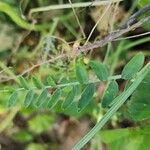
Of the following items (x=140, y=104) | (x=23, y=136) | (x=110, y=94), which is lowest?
(x=23, y=136)

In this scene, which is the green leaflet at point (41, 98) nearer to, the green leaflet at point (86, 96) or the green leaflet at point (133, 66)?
the green leaflet at point (86, 96)

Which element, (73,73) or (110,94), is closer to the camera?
(110,94)

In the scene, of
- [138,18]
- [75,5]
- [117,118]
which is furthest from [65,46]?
[117,118]

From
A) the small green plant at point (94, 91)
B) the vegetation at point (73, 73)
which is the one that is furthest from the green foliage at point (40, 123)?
the small green plant at point (94, 91)

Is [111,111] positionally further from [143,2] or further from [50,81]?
[143,2]

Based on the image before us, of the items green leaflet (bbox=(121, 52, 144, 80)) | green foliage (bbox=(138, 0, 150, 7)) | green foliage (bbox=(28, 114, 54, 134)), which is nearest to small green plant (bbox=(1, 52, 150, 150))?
green leaflet (bbox=(121, 52, 144, 80))

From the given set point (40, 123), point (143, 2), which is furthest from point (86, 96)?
point (40, 123)

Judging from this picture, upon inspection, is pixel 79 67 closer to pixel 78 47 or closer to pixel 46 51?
pixel 78 47
